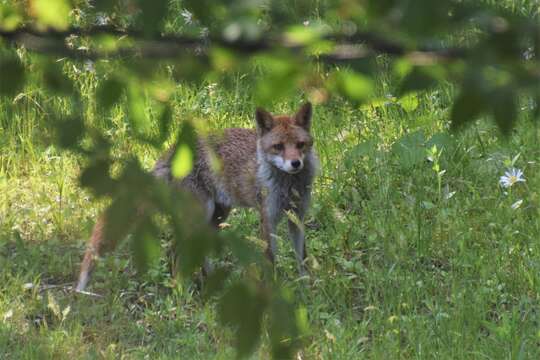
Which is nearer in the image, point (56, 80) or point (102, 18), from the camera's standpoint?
point (56, 80)

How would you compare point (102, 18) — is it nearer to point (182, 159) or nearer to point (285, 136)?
point (182, 159)

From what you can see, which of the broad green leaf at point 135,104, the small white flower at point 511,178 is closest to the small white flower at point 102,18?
the broad green leaf at point 135,104

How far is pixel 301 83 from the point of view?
144 centimetres

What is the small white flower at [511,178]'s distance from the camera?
19.9 ft

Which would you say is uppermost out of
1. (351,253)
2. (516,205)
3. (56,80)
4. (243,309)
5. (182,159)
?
(56,80)

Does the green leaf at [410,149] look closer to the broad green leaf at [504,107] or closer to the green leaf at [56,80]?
the green leaf at [56,80]

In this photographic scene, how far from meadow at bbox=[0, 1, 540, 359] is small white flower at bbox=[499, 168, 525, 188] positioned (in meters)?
0.10

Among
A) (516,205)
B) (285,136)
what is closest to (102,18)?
(516,205)

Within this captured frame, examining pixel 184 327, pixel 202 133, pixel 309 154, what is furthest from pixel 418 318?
pixel 202 133

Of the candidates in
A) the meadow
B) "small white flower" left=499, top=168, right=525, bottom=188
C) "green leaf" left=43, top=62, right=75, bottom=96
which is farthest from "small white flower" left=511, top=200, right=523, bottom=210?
"green leaf" left=43, top=62, right=75, bottom=96

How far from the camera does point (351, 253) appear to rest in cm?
611

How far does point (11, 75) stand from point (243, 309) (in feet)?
1.51

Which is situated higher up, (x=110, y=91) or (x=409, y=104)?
(x=110, y=91)

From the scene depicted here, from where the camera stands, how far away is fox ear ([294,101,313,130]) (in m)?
6.70
